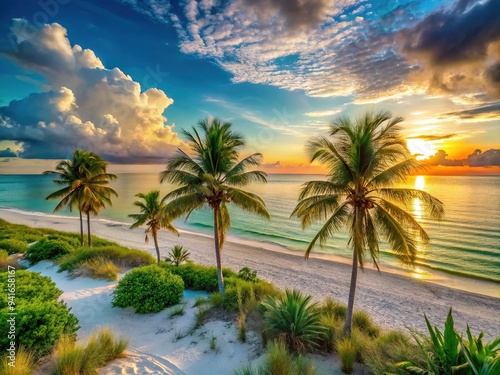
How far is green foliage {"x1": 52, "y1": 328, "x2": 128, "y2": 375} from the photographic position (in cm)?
571

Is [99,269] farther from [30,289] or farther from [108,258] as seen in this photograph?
[30,289]

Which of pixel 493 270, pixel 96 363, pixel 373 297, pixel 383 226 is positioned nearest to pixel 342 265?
pixel 373 297

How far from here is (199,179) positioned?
40.7ft

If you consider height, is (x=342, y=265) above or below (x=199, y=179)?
below

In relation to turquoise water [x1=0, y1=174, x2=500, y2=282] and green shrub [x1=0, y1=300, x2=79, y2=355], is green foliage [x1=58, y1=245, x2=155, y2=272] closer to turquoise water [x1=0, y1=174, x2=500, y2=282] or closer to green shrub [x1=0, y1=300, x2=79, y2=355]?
green shrub [x1=0, y1=300, x2=79, y2=355]

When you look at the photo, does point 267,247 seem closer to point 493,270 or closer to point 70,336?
point 493,270

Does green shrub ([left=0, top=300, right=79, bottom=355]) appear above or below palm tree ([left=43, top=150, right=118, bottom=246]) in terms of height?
below

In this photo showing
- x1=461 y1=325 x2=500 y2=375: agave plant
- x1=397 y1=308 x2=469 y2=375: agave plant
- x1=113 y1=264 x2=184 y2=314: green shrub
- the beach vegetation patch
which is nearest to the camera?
x1=461 y1=325 x2=500 y2=375: agave plant

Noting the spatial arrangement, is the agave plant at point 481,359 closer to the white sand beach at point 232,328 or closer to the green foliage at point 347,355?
the green foliage at point 347,355

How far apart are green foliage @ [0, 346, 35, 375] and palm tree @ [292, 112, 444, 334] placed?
8139 mm

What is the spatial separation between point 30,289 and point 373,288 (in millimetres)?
19817

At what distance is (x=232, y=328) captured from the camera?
8.62 metres

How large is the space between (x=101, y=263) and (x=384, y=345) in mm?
14945

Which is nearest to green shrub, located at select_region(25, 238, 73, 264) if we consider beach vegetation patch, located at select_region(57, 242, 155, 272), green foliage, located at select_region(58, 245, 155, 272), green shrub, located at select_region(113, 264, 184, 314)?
green foliage, located at select_region(58, 245, 155, 272)
